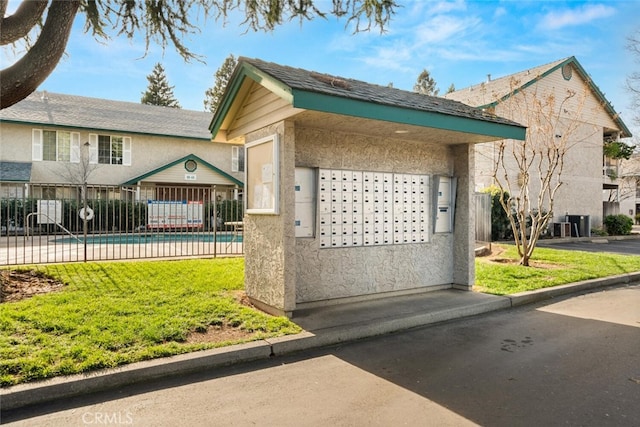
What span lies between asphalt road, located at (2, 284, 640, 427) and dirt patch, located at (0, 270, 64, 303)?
3696 mm

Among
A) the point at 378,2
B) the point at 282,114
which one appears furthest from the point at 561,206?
the point at 282,114

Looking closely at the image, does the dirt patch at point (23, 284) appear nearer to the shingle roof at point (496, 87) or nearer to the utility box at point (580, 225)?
the shingle roof at point (496, 87)

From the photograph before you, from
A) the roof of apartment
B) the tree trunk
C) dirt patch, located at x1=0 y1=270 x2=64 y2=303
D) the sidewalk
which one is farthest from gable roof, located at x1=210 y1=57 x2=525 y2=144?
the roof of apartment

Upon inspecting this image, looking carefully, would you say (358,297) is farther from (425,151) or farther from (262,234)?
(425,151)

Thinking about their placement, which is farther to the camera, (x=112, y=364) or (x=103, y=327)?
(x=103, y=327)

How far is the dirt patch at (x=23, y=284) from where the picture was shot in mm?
6196

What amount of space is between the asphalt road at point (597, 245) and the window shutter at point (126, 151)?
890 inches

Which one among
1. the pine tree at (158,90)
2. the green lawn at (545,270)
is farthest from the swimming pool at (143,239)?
the pine tree at (158,90)

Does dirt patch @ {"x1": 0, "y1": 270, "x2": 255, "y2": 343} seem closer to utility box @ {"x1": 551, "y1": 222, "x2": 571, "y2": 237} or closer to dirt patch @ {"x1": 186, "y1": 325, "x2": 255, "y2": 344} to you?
dirt patch @ {"x1": 186, "y1": 325, "x2": 255, "y2": 344}

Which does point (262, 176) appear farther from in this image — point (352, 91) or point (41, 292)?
point (41, 292)

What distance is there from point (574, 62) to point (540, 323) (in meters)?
21.6

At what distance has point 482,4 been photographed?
931 cm

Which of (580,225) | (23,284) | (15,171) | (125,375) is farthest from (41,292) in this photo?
(580,225)

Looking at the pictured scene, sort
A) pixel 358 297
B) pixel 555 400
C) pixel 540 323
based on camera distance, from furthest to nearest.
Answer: pixel 358 297
pixel 540 323
pixel 555 400
